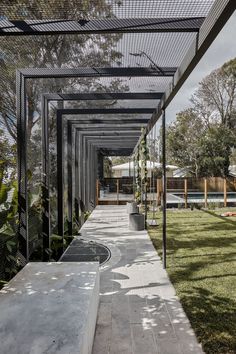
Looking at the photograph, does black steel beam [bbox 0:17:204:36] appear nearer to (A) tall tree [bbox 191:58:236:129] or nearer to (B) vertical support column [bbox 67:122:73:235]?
(B) vertical support column [bbox 67:122:73:235]

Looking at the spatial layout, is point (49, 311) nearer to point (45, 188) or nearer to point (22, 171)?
point (22, 171)

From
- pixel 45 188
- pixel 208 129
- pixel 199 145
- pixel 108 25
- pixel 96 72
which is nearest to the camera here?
pixel 108 25

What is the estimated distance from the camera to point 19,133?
3.77 m

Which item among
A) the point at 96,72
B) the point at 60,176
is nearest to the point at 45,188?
the point at 60,176

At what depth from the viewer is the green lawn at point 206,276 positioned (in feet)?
9.14

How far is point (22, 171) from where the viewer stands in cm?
376

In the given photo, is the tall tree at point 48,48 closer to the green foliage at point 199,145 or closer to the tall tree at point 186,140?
the green foliage at point 199,145

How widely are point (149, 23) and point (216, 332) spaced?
266 cm

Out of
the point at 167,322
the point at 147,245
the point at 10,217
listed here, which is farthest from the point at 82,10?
the point at 147,245

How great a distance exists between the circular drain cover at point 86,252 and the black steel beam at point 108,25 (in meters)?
3.55

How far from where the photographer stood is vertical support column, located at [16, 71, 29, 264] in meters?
3.76

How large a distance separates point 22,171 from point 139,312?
202 cm

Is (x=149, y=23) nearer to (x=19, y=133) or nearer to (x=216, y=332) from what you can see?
(x=19, y=133)

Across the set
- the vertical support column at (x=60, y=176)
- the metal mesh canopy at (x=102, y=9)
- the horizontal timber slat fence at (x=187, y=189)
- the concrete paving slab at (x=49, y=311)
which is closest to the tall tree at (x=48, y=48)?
the metal mesh canopy at (x=102, y=9)
